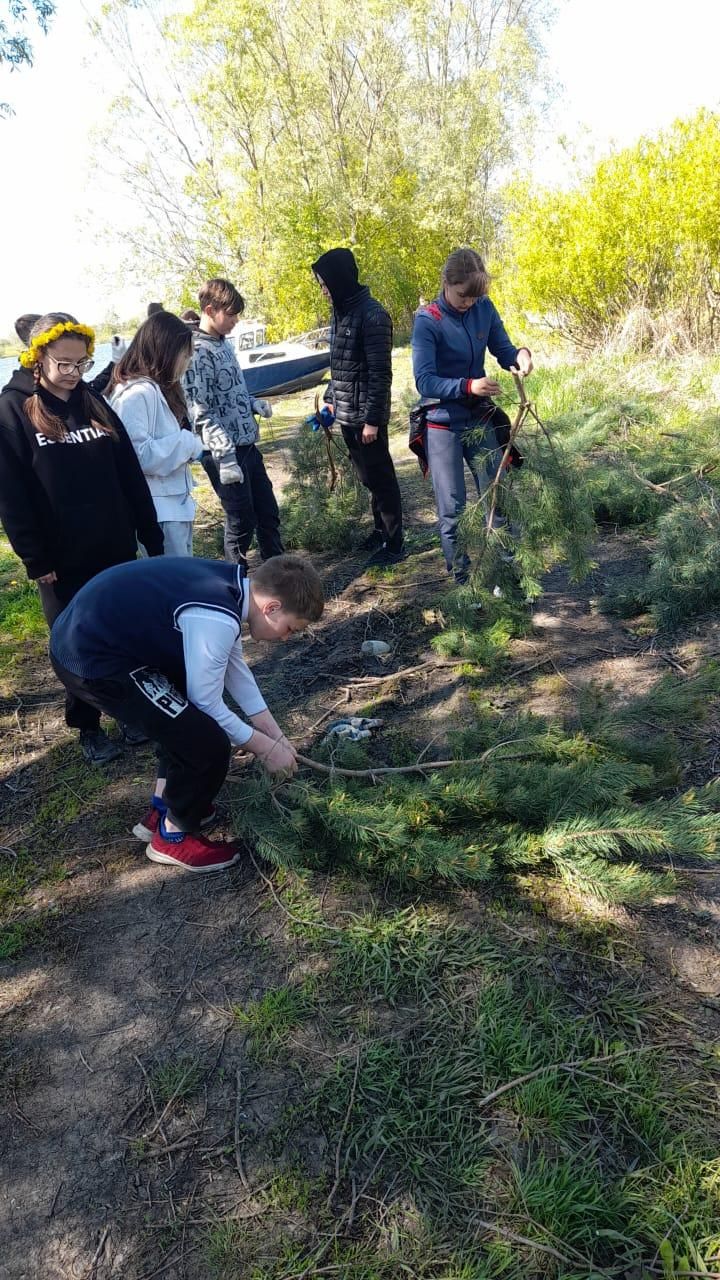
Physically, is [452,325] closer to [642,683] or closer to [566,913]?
[642,683]

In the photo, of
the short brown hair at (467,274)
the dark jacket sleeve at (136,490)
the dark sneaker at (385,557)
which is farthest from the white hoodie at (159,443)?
the dark sneaker at (385,557)

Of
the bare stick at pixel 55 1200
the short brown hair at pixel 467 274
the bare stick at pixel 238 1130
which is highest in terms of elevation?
the short brown hair at pixel 467 274

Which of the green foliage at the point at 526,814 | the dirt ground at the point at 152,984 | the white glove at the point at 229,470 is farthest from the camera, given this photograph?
the white glove at the point at 229,470

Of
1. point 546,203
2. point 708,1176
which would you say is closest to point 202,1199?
point 708,1176

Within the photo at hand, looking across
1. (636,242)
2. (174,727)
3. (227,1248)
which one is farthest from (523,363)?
(636,242)

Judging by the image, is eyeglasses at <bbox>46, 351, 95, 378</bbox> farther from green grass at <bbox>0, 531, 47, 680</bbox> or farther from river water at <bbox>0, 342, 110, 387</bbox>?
green grass at <bbox>0, 531, 47, 680</bbox>

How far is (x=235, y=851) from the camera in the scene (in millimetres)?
2576

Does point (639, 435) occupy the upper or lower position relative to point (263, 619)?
lower

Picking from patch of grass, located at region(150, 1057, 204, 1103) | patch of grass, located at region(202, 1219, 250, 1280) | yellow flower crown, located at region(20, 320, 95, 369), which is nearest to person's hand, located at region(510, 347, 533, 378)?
yellow flower crown, located at region(20, 320, 95, 369)

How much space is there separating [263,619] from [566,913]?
1278 mm

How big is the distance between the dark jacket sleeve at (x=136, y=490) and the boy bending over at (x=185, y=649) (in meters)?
0.80

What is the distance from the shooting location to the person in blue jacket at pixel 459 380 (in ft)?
11.4

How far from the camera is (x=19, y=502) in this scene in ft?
8.87

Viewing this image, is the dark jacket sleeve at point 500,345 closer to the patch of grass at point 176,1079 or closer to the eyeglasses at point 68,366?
the eyeglasses at point 68,366
